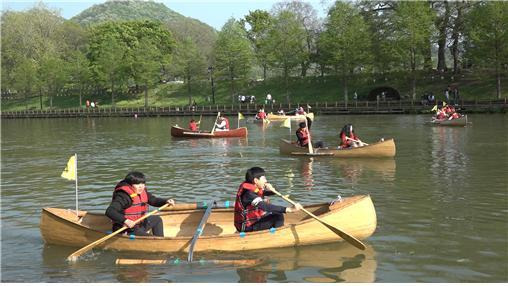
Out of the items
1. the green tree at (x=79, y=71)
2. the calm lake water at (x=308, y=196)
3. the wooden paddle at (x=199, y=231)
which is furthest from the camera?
the green tree at (x=79, y=71)

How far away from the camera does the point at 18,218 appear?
15.8 m

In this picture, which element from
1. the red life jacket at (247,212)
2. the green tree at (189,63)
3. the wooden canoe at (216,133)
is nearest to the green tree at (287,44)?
the green tree at (189,63)

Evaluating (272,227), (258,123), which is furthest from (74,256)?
(258,123)

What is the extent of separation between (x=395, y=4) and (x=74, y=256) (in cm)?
7614

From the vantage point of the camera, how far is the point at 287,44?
83.3 m

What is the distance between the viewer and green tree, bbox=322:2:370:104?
246ft

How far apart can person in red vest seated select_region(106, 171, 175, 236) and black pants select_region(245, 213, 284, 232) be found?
2.11m

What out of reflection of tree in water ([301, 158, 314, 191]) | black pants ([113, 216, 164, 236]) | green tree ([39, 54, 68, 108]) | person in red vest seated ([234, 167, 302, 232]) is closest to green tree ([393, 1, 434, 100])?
reflection of tree in water ([301, 158, 314, 191])

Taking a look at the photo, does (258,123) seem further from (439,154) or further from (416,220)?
(416,220)

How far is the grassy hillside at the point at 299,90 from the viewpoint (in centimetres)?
6919

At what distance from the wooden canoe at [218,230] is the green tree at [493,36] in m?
55.7

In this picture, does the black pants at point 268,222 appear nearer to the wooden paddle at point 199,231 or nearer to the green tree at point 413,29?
the wooden paddle at point 199,231

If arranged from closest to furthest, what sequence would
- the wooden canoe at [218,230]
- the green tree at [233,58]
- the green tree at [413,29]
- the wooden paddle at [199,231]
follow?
the wooden paddle at [199,231]
the wooden canoe at [218,230]
the green tree at [413,29]
the green tree at [233,58]

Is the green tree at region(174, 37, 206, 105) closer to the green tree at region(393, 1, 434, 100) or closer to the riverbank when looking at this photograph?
the riverbank
